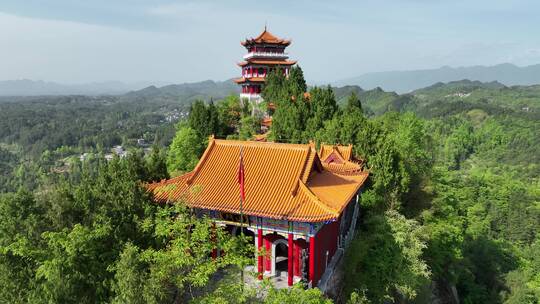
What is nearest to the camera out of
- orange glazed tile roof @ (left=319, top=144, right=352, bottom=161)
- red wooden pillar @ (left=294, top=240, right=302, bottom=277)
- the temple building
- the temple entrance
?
the temple building

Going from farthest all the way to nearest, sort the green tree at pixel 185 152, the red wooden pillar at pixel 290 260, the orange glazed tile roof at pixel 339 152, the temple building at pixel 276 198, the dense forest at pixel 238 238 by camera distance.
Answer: the green tree at pixel 185 152, the orange glazed tile roof at pixel 339 152, the red wooden pillar at pixel 290 260, the temple building at pixel 276 198, the dense forest at pixel 238 238

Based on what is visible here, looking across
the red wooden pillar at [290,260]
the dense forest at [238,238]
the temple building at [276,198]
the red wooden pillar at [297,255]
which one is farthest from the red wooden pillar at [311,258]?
the dense forest at [238,238]

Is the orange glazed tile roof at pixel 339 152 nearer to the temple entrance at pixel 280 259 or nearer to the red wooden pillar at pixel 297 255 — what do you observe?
the temple entrance at pixel 280 259

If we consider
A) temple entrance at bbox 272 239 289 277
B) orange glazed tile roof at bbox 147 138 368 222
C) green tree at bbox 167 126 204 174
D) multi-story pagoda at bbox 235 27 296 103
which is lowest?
temple entrance at bbox 272 239 289 277

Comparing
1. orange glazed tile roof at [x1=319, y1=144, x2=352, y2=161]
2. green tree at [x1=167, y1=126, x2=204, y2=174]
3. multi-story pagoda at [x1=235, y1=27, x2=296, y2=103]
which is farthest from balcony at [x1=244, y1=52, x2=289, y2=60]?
orange glazed tile roof at [x1=319, y1=144, x2=352, y2=161]

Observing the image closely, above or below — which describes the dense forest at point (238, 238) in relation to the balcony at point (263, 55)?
below

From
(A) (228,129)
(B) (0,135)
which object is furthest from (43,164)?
(A) (228,129)

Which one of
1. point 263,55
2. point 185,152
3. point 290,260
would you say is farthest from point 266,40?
point 290,260

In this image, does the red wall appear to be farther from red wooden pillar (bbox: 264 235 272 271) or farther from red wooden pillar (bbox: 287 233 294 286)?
red wooden pillar (bbox: 264 235 272 271)
